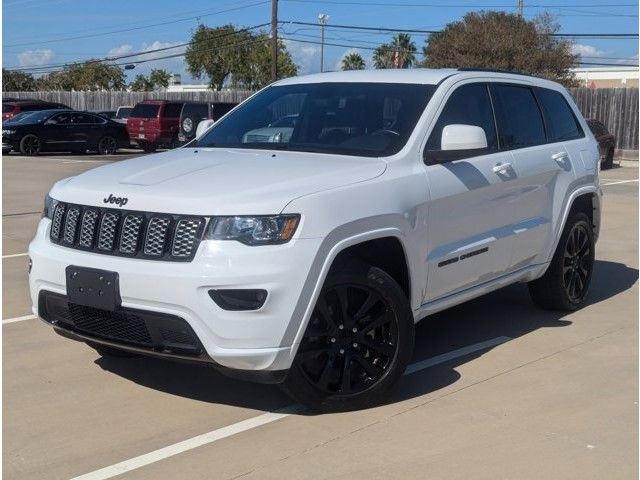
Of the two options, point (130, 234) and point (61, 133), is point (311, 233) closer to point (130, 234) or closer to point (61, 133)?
point (130, 234)

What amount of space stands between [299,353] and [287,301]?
14.7 inches

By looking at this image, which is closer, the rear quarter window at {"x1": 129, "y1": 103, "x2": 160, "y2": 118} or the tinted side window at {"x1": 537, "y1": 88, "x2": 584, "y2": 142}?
the tinted side window at {"x1": 537, "y1": 88, "x2": 584, "y2": 142}

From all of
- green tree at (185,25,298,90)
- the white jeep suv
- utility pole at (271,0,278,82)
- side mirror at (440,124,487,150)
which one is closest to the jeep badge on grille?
the white jeep suv

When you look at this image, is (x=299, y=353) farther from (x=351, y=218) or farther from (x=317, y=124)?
(x=317, y=124)

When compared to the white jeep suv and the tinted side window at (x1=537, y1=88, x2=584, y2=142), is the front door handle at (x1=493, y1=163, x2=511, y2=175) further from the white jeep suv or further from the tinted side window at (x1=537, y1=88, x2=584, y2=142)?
the tinted side window at (x1=537, y1=88, x2=584, y2=142)

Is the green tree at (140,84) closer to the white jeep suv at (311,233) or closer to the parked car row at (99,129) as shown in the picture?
the parked car row at (99,129)

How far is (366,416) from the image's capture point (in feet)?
16.1

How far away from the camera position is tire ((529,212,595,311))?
7.10 m

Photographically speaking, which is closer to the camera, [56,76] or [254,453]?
[254,453]

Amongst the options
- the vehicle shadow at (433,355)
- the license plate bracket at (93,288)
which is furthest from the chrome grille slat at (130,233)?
the vehicle shadow at (433,355)

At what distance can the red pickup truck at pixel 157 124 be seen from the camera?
2966 centimetres

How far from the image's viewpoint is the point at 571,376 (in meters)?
5.68

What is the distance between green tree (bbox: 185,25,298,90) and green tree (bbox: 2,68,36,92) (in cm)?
1878

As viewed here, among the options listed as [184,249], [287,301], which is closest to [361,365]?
[287,301]
